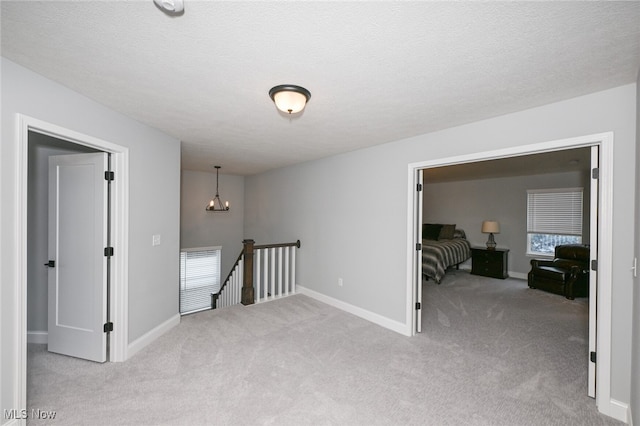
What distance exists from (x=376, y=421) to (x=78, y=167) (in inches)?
137

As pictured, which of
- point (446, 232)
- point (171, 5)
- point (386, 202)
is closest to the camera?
point (171, 5)

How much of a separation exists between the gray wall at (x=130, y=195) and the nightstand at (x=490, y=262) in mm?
6441

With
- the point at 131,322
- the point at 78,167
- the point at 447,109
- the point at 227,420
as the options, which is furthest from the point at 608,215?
the point at 78,167

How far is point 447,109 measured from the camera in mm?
2492

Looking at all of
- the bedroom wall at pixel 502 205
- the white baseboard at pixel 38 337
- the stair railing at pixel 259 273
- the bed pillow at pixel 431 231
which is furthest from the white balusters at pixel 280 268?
the bedroom wall at pixel 502 205

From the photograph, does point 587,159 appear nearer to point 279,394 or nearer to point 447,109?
point 447,109

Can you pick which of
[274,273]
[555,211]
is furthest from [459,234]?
[274,273]

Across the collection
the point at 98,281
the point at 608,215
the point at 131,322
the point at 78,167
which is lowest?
the point at 131,322

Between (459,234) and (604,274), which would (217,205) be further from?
(604,274)

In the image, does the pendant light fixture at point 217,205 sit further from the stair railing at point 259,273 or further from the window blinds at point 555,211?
the window blinds at point 555,211

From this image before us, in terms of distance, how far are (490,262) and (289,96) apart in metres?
6.43

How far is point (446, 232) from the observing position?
7.39m

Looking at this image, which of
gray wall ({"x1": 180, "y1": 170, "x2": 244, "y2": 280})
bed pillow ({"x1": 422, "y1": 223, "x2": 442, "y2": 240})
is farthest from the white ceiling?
bed pillow ({"x1": 422, "y1": 223, "x2": 442, "y2": 240})

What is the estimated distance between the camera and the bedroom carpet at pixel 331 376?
2.04 metres
